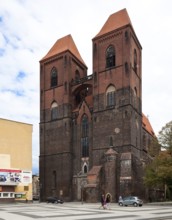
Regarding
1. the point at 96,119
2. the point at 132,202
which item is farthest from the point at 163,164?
the point at 96,119

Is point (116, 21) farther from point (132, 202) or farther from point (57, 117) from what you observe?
point (132, 202)

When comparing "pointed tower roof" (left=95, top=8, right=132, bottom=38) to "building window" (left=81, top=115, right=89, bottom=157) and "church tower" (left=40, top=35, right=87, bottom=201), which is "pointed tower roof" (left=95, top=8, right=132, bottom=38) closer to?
"church tower" (left=40, top=35, right=87, bottom=201)

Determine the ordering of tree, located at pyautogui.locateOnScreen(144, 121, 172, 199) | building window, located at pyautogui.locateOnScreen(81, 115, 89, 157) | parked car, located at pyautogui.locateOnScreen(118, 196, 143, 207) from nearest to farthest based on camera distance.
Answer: parked car, located at pyautogui.locateOnScreen(118, 196, 143, 207)
tree, located at pyautogui.locateOnScreen(144, 121, 172, 199)
building window, located at pyautogui.locateOnScreen(81, 115, 89, 157)

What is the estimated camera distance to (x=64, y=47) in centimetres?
7744

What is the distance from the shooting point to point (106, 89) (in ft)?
219

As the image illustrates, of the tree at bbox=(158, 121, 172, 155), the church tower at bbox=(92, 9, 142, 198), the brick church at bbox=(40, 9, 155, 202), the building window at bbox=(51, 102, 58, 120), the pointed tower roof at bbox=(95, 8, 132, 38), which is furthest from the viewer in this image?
the building window at bbox=(51, 102, 58, 120)

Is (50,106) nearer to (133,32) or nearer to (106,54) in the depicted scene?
(106,54)

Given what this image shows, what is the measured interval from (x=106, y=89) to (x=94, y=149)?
1103 cm

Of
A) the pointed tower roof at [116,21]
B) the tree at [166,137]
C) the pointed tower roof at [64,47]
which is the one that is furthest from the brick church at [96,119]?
the tree at [166,137]

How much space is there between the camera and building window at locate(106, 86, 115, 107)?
65.5 metres

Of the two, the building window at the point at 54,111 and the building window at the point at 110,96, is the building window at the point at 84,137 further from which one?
the building window at the point at 54,111

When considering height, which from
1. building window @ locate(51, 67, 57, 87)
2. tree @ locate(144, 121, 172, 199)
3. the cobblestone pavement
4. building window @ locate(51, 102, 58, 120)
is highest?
building window @ locate(51, 67, 57, 87)

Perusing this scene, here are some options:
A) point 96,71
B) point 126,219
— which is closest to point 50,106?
point 96,71

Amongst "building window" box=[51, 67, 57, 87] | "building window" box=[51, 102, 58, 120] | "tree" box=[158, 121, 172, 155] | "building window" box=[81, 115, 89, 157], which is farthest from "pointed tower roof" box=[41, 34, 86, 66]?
"tree" box=[158, 121, 172, 155]
